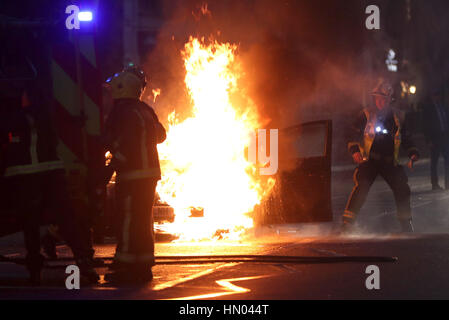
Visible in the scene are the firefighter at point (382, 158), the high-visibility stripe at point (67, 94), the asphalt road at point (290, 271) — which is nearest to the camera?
the asphalt road at point (290, 271)

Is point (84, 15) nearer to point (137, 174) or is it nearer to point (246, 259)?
point (137, 174)

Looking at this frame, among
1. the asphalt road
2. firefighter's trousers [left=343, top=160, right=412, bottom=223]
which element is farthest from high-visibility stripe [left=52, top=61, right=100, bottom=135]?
firefighter's trousers [left=343, top=160, right=412, bottom=223]

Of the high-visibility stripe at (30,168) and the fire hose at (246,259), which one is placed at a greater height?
the high-visibility stripe at (30,168)

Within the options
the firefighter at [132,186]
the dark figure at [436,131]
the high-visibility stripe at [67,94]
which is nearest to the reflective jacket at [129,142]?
the firefighter at [132,186]

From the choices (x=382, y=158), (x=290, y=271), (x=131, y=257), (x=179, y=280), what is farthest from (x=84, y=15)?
(x=382, y=158)

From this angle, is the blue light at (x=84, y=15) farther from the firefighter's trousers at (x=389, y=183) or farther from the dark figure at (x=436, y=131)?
the dark figure at (x=436, y=131)

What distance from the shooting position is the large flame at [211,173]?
35.0 ft

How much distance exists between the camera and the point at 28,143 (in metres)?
7.35

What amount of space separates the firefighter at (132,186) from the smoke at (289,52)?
918 centimetres

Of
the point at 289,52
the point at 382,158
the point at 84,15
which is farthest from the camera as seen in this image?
the point at 289,52

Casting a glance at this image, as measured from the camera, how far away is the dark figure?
16859 millimetres

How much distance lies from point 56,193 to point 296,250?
2.67 meters

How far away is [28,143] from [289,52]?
15455 millimetres

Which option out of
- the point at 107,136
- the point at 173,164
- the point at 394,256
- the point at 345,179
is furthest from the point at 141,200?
the point at 345,179
